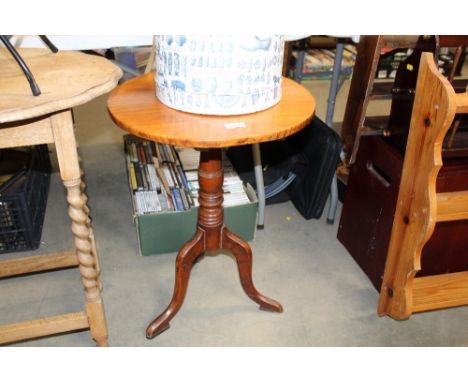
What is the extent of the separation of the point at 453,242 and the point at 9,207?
1.56m

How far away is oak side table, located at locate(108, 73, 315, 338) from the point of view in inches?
37.8

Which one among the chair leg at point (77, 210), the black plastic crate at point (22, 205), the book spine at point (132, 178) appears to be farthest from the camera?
the book spine at point (132, 178)

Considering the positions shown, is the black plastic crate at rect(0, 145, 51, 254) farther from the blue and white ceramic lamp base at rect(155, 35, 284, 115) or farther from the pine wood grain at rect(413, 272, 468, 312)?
the pine wood grain at rect(413, 272, 468, 312)

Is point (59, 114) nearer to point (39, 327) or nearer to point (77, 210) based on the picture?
point (77, 210)

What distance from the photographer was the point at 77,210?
1.12m

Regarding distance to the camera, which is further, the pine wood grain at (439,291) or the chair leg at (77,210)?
the pine wood grain at (439,291)

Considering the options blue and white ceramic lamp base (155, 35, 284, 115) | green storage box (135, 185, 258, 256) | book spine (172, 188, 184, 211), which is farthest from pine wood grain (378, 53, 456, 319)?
book spine (172, 188, 184, 211)

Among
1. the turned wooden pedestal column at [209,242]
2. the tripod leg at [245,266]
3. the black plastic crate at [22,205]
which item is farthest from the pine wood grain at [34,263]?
the tripod leg at [245,266]

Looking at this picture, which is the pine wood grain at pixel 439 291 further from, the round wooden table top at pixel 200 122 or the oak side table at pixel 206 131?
the round wooden table top at pixel 200 122

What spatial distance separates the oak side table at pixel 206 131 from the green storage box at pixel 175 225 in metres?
0.35

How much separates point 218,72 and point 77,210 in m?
0.48

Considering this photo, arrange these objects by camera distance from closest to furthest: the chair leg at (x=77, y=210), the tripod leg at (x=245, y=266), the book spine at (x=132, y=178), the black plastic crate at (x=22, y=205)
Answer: the chair leg at (x=77, y=210) < the tripod leg at (x=245, y=266) < the black plastic crate at (x=22, y=205) < the book spine at (x=132, y=178)

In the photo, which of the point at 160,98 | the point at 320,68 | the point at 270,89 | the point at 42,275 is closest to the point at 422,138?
the point at 270,89

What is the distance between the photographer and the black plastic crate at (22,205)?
167 centimetres
